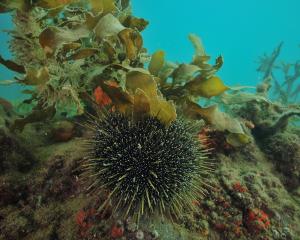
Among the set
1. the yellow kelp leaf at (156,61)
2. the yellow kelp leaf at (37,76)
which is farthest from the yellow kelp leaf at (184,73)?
the yellow kelp leaf at (37,76)

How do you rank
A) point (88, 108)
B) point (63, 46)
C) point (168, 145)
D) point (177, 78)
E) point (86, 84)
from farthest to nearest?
1. point (88, 108)
2. point (177, 78)
3. point (86, 84)
4. point (63, 46)
5. point (168, 145)

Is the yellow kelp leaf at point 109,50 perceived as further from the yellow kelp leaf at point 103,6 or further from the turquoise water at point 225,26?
the turquoise water at point 225,26

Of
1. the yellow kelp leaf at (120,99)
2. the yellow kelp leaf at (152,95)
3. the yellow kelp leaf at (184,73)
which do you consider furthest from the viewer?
the yellow kelp leaf at (184,73)

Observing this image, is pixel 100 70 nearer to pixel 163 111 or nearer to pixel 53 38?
pixel 53 38

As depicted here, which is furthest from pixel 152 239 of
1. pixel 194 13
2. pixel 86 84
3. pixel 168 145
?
pixel 194 13

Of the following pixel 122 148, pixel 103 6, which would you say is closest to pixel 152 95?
pixel 122 148

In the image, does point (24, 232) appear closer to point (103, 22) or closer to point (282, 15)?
point (103, 22)
